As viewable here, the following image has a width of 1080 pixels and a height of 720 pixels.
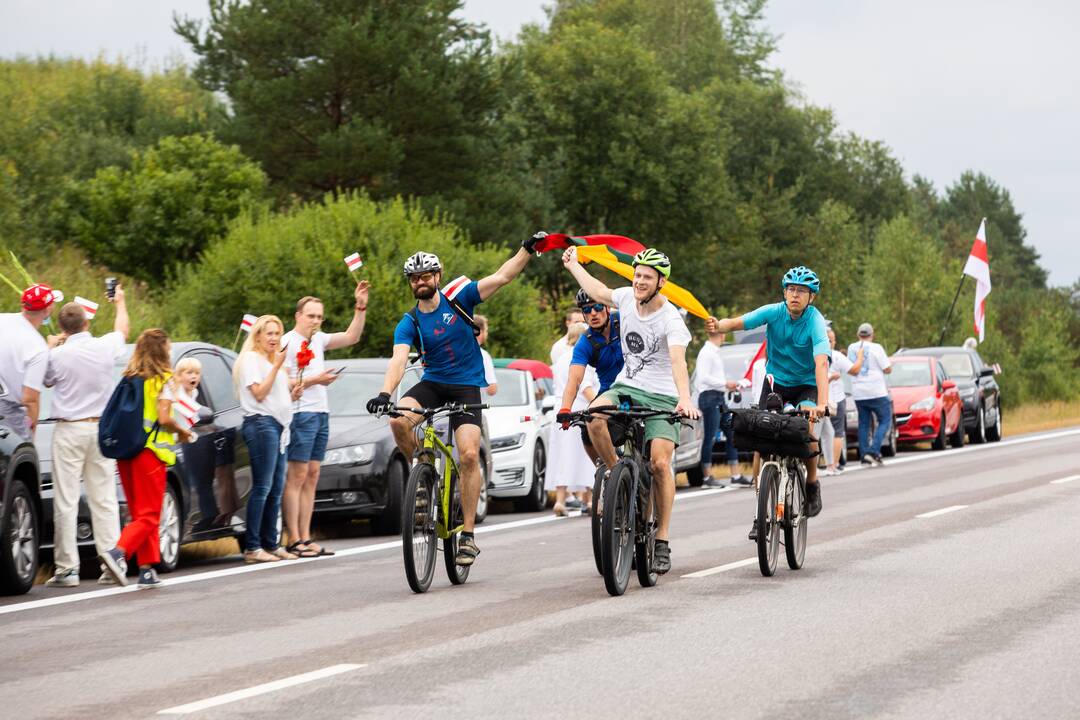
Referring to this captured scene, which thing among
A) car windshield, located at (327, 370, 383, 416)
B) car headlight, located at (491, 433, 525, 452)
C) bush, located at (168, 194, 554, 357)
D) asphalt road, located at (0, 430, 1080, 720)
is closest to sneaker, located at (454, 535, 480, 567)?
asphalt road, located at (0, 430, 1080, 720)

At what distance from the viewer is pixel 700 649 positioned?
8.70m

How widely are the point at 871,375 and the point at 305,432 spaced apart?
13939 mm

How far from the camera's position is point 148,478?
12.2 meters

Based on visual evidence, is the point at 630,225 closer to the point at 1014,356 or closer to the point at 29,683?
the point at 1014,356

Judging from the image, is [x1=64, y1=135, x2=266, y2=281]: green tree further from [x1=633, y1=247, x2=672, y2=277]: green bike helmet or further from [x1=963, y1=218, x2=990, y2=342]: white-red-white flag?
[x1=633, y1=247, x2=672, y2=277]: green bike helmet

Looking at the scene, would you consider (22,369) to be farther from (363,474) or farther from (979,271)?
(979,271)

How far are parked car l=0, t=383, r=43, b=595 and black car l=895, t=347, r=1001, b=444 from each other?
81.0 feet

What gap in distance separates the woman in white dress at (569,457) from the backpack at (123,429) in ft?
21.1

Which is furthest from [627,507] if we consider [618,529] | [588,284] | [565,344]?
[565,344]

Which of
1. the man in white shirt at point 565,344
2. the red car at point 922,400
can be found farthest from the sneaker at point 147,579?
the red car at point 922,400

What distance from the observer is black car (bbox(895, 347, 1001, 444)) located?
34531 mm

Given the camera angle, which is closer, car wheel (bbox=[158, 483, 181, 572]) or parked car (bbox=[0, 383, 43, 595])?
parked car (bbox=[0, 383, 43, 595])

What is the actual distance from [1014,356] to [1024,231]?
80.7 meters

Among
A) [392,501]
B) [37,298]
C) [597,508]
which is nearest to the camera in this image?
[597,508]
